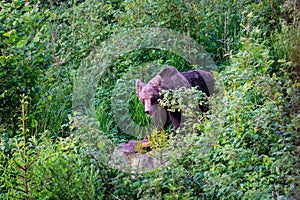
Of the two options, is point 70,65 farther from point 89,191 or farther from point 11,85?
point 89,191

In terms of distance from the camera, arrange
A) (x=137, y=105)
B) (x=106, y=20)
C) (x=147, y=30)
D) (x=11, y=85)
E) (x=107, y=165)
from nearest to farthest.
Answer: (x=107, y=165)
(x=11, y=85)
(x=137, y=105)
(x=147, y=30)
(x=106, y=20)

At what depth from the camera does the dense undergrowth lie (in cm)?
453

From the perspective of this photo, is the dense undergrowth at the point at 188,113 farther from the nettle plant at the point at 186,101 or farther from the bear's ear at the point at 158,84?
the bear's ear at the point at 158,84

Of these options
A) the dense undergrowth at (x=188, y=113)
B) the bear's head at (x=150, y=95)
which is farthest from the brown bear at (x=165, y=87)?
the dense undergrowth at (x=188, y=113)

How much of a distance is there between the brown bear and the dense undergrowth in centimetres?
32

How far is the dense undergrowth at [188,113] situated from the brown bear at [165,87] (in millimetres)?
316

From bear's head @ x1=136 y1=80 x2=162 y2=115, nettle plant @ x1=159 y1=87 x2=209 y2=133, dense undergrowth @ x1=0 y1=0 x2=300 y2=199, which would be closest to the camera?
dense undergrowth @ x1=0 y1=0 x2=300 y2=199

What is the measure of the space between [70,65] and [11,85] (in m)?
1.99

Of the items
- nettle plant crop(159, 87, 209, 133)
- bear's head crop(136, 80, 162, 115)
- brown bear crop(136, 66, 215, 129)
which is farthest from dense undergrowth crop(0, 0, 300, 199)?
bear's head crop(136, 80, 162, 115)

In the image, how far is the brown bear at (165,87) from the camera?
5812 millimetres

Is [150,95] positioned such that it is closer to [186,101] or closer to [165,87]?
[165,87]

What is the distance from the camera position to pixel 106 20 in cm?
882

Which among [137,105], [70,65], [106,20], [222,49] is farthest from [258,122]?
[106,20]

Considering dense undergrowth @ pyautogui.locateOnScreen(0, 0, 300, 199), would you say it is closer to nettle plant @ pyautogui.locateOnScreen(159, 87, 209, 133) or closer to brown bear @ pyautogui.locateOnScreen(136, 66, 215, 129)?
nettle plant @ pyautogui.locateOnScreen(159, 87, 209, 133)
